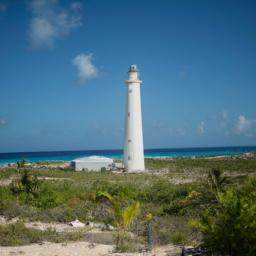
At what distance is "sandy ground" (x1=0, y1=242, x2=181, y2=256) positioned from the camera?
31.7ft

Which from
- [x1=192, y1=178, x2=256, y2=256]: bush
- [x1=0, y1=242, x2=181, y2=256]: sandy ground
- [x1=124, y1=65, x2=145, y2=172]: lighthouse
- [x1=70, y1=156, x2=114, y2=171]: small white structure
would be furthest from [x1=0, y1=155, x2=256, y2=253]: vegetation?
[x1=70, y1=156, x2=114, y2=171]: small white structure

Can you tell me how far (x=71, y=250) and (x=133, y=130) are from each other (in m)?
21.6

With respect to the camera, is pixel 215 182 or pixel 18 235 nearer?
pixel 18 235

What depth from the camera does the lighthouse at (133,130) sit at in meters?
31.3

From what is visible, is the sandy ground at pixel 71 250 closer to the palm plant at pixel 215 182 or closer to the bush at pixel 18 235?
the bush at pixel 18 235

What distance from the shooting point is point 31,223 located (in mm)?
13602

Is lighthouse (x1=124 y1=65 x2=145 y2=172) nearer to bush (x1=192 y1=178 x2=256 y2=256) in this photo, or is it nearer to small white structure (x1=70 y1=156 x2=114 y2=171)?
small white structure (x1=70 y1=156 x2=114 y2=171)

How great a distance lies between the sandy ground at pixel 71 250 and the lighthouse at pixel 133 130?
20.8m

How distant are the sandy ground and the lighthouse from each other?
68.2 feet

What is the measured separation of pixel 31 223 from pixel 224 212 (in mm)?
7832

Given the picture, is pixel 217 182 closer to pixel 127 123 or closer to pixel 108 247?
pixel 108 247

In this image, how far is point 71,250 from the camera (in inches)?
393

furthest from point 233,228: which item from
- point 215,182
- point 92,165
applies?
point 92,165

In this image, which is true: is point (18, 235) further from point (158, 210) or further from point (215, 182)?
point (215, 182)
